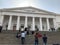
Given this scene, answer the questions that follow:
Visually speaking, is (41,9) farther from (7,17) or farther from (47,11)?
(7,17)

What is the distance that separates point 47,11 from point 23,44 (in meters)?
33.6

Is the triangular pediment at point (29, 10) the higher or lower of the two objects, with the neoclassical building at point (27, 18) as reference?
higher

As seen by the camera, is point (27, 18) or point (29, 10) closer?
point (29, 10)

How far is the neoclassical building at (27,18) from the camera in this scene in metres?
44.6

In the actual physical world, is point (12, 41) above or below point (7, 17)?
below

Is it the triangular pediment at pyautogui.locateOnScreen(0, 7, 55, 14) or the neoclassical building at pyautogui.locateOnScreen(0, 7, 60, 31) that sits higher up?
the triangular pediment at pyautogui.locateOnScreen(0, 7, 55, 14)

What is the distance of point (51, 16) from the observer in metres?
47.3

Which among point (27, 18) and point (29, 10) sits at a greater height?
point (29, 10)

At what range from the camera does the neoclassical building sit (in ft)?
146

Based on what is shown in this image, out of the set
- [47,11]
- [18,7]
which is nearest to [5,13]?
[18,7]

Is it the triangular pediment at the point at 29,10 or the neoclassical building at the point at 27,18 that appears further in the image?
the triangular pediment at the point at 29,10

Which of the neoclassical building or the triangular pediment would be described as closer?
the neoclassical building

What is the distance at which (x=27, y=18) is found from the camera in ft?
155

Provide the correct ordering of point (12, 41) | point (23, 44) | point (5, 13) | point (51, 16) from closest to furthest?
point (23, 44) → point (12, 41) → point (5, 13) → point (51, 16)
